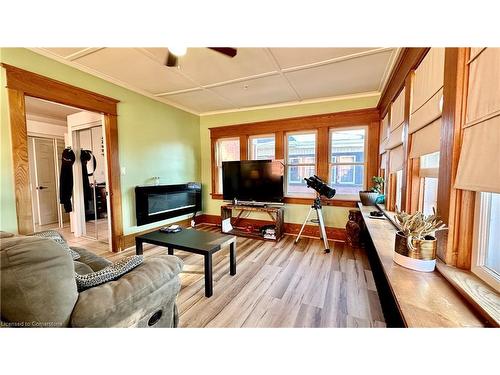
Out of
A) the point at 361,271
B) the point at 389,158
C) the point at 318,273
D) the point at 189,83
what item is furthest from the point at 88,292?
the point at 389,158

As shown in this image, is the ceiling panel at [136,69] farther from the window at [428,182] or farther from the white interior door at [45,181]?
the white interior door at [45,181]

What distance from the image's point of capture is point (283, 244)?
3377 mm

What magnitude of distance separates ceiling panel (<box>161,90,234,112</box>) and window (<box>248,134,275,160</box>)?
2.72 feet

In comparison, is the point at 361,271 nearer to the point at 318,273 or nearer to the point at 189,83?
the point at 318,273

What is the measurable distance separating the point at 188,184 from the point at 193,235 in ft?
6.69

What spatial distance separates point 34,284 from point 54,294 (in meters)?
0.08

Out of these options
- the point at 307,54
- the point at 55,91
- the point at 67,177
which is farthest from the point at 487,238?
the point at 67,177

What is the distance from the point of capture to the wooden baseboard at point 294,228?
354cm

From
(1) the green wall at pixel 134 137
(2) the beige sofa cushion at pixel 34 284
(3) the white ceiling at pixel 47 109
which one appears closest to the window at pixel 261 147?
(1) the green wall at pixel 134 137

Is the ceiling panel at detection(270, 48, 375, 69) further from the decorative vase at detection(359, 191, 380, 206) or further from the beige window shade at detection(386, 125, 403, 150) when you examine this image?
the decorative vase at detection(359, 191, 380, 206)

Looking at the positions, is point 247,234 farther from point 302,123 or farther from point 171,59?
point 171,59

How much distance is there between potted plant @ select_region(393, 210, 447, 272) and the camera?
104 centimetres

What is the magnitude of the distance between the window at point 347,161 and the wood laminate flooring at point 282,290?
110 cm

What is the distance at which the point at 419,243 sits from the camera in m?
1.05
